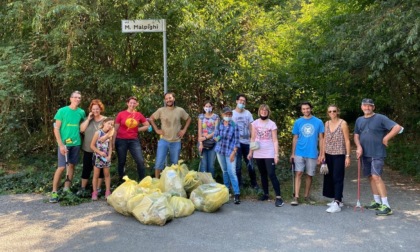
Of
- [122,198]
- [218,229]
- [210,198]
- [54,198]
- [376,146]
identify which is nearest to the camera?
[218,229]

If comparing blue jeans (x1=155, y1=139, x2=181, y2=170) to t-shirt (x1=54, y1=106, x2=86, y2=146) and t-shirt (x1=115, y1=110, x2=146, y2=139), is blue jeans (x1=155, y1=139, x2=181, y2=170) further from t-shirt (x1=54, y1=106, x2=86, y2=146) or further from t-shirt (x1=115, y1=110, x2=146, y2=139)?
t-shirt (x1=54, y1=106, x2=86, y2=146)

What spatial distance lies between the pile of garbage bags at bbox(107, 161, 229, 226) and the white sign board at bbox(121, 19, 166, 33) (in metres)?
2.67

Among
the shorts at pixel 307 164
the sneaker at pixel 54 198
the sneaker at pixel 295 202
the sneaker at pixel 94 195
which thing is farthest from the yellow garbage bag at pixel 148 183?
the shorts at pixel 307 164

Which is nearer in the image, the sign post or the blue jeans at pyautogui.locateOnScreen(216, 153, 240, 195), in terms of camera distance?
the blue jeans at pyautogui.locateOnScreen(216, 153, 240, 195)

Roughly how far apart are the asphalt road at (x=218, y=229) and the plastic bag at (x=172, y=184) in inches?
19.7

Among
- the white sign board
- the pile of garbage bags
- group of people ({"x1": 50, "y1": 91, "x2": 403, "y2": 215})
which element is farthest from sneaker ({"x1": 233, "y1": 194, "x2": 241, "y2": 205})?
the white sign board

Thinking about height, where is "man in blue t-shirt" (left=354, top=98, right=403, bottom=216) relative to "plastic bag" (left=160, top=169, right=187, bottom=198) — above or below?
above

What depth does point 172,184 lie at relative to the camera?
245 inches

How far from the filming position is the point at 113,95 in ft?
28.5

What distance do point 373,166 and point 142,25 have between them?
4.71 meters

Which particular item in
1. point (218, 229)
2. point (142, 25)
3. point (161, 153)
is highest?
point (142, 25)

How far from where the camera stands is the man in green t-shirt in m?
6.54

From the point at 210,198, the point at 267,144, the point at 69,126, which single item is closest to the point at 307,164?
the point at 267,144

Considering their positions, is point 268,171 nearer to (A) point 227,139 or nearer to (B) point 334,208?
(A) point 227,139
